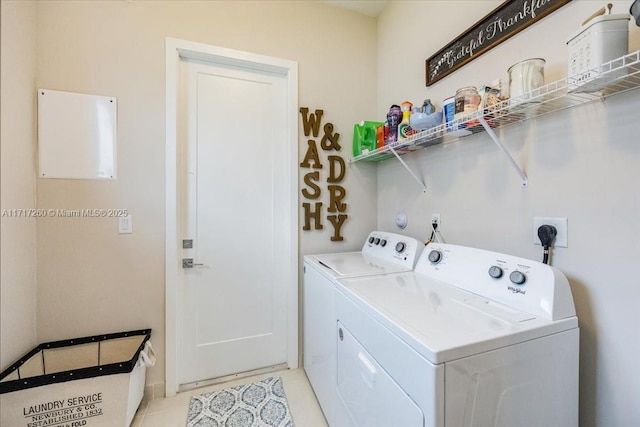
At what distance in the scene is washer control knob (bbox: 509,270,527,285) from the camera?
36.3 inches

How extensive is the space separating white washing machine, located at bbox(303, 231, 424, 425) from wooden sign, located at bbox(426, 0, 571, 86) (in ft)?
3.35

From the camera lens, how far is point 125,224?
5.39ft

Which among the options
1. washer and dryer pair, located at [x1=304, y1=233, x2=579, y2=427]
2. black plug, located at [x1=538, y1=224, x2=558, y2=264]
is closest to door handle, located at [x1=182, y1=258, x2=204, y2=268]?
washer and dryer pair, located at [x1=304, y1=233, x2=579, y2=427]

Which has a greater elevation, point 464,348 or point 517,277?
point 517,277

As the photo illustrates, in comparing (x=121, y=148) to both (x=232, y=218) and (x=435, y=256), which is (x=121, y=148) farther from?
(x=435, y=256)

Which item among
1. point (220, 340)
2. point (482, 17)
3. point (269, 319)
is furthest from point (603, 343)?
point (220, 340)

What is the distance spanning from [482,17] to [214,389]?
275cm

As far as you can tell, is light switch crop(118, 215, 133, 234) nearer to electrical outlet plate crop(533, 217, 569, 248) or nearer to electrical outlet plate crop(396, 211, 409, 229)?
electrical outlet plate crop(396, 211, 409, 229)

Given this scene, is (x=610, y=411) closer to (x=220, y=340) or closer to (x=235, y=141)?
(x=220, y=340)

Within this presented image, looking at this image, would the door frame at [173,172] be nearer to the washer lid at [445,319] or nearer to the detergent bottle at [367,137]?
the detergent bottle at [367,137]

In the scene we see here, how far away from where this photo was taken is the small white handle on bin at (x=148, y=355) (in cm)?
152

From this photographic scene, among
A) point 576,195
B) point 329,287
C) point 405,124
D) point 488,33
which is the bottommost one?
point 329,287

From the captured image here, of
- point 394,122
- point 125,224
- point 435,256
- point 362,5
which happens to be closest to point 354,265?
point 435,256

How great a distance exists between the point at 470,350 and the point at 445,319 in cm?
15
